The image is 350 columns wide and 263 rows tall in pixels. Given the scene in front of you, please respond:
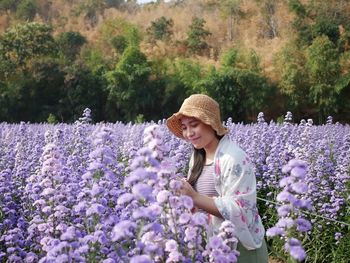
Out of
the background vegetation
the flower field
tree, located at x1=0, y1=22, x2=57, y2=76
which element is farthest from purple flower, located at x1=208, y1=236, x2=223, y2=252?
tree, located at x1=0, y1=22, x2=57, y2=76

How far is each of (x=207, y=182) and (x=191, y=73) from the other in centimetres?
2046

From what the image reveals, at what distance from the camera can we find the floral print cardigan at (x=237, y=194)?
7.56 ft

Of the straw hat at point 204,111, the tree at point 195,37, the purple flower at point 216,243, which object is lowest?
the tree at point 195,37

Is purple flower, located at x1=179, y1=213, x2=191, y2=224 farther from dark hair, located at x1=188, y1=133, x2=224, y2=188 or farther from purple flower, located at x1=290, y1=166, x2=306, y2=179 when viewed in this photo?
dark hair, located at x1=188, y1=133, x2=224, y2=188

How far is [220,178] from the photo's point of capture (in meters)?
2.44

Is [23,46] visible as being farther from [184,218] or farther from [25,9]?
[184,218]

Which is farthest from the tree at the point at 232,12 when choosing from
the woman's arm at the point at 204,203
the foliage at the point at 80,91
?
the woman's arm at the point at 204,203

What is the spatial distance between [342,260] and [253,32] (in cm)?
2714

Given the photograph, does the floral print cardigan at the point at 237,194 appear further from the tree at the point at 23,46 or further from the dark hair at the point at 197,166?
the tree at the point at 23,46

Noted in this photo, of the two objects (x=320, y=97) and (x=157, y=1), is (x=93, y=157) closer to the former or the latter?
(x=320, y=97)

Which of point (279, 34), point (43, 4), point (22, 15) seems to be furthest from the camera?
point (43, 4)

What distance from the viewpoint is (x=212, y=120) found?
2463 millimetres

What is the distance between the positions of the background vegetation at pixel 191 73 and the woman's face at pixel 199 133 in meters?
15.0

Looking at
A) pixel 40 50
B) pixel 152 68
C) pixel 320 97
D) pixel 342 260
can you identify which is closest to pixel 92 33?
pixel 40 50
